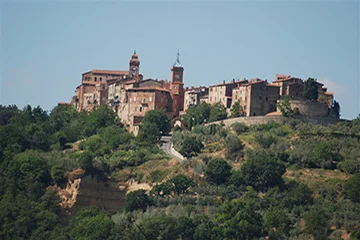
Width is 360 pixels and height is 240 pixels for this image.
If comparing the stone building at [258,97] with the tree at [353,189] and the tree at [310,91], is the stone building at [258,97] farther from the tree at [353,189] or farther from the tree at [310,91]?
the tree at [353,189]

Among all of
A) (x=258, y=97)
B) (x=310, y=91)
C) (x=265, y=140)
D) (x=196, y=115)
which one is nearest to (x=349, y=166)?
(x=265, y=140)

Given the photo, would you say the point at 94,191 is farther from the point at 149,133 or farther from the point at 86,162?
the point at 149,133

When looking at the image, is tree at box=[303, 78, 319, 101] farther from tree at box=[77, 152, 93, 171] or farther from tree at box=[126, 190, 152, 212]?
tree at box=[126, 190, 152, 212]

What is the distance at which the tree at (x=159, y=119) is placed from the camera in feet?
287

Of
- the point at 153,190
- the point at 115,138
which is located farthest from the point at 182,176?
the point at 115,138

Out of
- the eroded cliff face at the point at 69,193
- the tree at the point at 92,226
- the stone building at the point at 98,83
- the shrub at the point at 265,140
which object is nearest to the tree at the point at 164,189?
the tree at the point at 92,226

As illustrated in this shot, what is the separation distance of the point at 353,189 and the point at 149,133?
75.3ft

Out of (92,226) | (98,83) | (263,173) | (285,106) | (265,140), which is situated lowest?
(92,226)

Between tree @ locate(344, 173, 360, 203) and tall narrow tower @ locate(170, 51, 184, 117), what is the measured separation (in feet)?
99.4

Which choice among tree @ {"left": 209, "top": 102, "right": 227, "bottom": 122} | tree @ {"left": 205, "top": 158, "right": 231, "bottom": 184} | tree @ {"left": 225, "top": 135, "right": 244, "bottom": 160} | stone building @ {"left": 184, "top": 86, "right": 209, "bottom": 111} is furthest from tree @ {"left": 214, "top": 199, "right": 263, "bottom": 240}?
stone building @ {"left": 184, "top": 86, "right": 209, "bottom": 111}

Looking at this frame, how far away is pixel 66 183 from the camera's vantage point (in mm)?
75188

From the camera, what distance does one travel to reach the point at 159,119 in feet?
288

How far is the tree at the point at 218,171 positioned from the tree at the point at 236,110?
14186 mm

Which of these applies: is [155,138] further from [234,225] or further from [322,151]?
[234,225]
